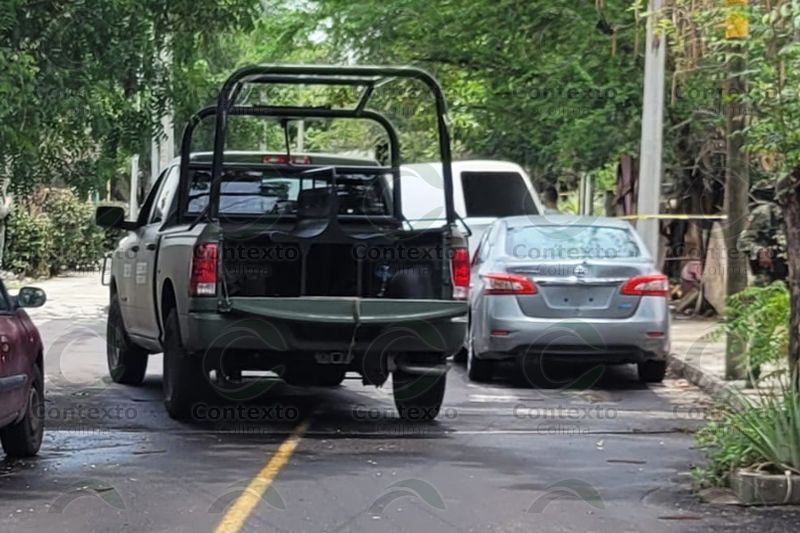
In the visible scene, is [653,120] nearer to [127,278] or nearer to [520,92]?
[520,92]

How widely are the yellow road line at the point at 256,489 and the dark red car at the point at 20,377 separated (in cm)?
152

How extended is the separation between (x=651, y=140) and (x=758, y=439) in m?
8.79

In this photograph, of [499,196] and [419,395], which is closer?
[419,395]

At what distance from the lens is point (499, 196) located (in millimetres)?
18906

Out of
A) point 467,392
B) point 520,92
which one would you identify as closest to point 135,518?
point 467,392

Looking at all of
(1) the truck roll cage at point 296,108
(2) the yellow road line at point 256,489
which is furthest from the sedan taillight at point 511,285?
(2) the yellow road line at point 256,489

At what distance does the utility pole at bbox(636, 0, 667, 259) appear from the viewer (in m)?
15.6

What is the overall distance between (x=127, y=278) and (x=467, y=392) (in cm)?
336

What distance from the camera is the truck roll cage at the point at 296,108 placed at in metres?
9.38

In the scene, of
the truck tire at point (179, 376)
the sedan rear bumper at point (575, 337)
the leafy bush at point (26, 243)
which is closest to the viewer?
the truck tire at point (179, 376)

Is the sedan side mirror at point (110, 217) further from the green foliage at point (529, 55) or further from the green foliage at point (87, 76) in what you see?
the green foliage at point (529, 55)

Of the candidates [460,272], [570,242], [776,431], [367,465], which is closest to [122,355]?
[460,272]

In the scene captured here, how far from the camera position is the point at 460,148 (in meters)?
28.8

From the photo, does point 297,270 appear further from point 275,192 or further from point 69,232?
point 69,232
